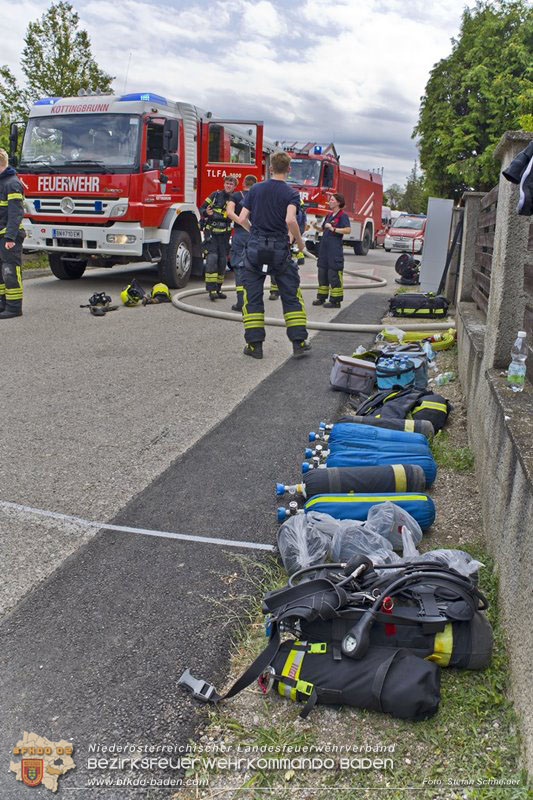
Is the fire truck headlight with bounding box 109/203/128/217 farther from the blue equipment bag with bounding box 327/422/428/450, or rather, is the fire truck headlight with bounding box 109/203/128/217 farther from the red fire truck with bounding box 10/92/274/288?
the blue equipment bag with bounding box 327/422/428/450

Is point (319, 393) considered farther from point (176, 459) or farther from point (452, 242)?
point (452, 242)

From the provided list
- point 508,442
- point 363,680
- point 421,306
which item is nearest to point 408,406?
point 508,442

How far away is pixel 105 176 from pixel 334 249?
370 cm

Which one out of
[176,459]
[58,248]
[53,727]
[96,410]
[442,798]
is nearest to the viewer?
[442,798]

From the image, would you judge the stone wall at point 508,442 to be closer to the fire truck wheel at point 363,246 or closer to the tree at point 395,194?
the fire truck wheel at point 363,246

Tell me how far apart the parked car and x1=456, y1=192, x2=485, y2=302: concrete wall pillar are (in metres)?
17.9

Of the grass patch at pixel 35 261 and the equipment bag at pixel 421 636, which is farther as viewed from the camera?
the grass patch at pixel 35 261

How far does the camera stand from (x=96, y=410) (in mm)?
5246

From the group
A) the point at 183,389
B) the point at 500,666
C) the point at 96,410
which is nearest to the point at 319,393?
the point at 183,389

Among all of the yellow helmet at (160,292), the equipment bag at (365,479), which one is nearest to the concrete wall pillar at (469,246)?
the equipment bag at (365,479)

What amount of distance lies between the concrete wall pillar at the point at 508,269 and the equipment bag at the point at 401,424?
0.80 m

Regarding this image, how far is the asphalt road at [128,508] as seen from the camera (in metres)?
2.29

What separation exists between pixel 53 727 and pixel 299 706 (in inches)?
31.7

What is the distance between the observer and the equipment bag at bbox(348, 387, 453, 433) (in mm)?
4797
